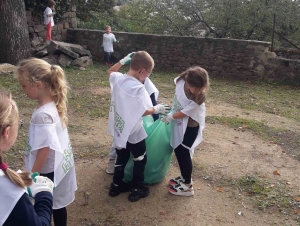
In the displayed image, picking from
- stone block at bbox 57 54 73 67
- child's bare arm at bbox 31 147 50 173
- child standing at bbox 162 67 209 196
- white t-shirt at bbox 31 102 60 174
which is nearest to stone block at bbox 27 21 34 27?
stone block at bbox 57 54 73 67

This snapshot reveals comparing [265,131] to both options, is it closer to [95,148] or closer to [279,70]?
[95,148]

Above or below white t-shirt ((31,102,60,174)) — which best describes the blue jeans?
below

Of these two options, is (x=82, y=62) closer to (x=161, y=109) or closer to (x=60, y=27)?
(x=60, y=27)

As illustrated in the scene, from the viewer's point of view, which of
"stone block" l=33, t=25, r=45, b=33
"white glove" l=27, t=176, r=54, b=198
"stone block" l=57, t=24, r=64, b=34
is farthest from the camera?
"stone block" l=57, t=24, r=64, b=34

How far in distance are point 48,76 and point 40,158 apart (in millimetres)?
545

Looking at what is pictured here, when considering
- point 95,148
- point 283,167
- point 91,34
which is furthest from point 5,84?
point 283,167

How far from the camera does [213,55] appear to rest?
33.7ft

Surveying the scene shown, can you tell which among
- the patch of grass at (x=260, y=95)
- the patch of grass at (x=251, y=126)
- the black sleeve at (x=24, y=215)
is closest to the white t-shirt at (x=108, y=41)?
the patch of grass at (x=260, y=95)

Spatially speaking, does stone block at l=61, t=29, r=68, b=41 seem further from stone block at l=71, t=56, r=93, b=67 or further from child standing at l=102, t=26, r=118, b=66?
stone block at l=71, t=56, r=93, b=67

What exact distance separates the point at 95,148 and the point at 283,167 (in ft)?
7.94

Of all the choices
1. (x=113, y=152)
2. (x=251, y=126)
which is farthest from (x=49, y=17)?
(x=113, y=152)

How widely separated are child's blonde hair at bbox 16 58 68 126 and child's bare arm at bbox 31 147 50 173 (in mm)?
262

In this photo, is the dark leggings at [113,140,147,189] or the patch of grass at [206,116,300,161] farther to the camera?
the patch of grass at [206,116,300,161]

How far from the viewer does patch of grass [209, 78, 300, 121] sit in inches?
286
